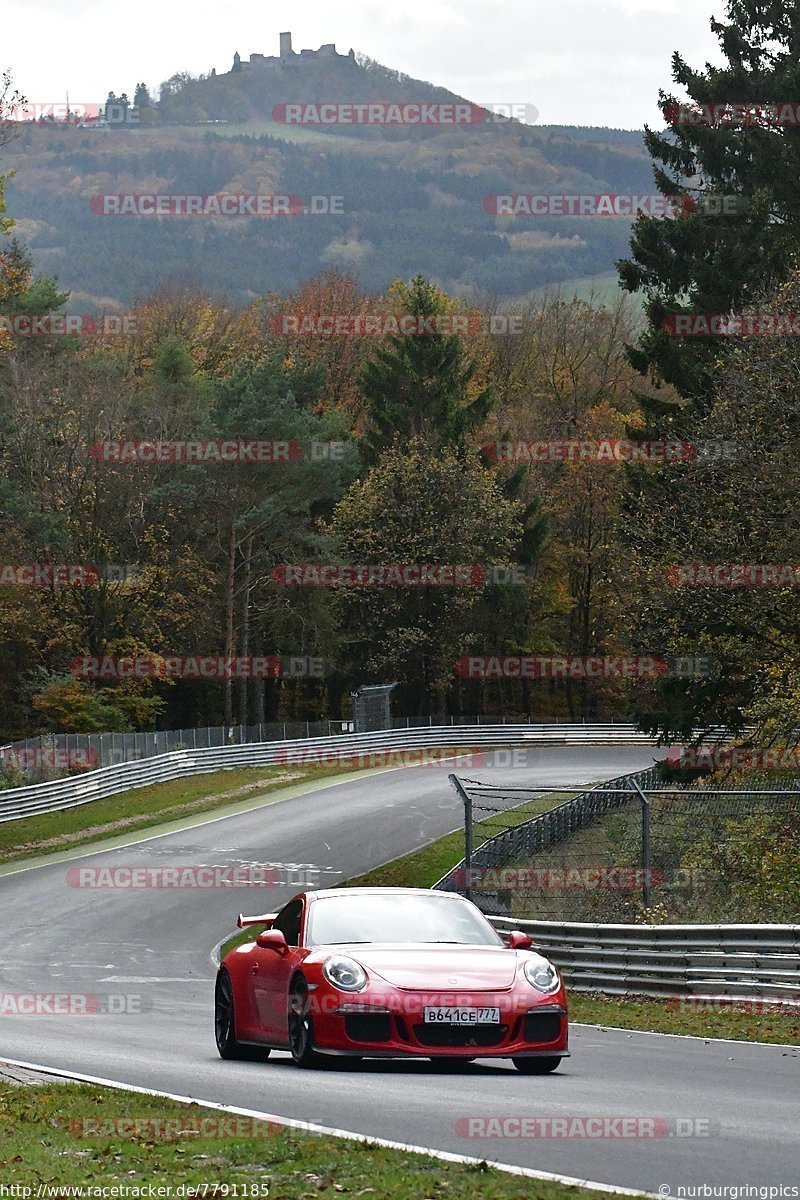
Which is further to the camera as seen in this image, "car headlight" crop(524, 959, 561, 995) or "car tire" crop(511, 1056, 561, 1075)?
"car tire" crop(511, 1056, 561, 1075)

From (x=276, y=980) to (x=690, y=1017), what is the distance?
20.3 feet

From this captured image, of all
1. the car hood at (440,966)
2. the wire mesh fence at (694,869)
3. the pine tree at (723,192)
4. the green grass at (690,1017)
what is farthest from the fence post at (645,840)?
the pine tree at (723,192)

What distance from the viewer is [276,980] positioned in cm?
1183

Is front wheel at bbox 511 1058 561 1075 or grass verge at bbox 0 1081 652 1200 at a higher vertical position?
grass verge at bbox 0 1081 652 1200

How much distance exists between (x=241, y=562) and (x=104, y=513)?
7.57m

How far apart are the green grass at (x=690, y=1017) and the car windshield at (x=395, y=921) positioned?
3.22 metres

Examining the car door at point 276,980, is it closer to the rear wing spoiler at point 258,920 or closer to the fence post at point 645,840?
the rear wing spoiler at point 258,920

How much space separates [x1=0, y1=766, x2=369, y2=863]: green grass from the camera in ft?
137

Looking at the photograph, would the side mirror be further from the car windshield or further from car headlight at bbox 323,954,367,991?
car headlight at bbox 323,954,367,991

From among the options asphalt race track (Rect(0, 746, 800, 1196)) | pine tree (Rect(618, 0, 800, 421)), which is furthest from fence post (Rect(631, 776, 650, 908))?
pine tree (Rect(618, 0, 800, 421))

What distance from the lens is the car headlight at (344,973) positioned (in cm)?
1098

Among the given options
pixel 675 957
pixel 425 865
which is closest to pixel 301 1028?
pixel 675 957

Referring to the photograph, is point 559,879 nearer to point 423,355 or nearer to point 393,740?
point 393,740

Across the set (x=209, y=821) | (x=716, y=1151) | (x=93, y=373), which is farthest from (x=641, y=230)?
(x=716, y=1151)
